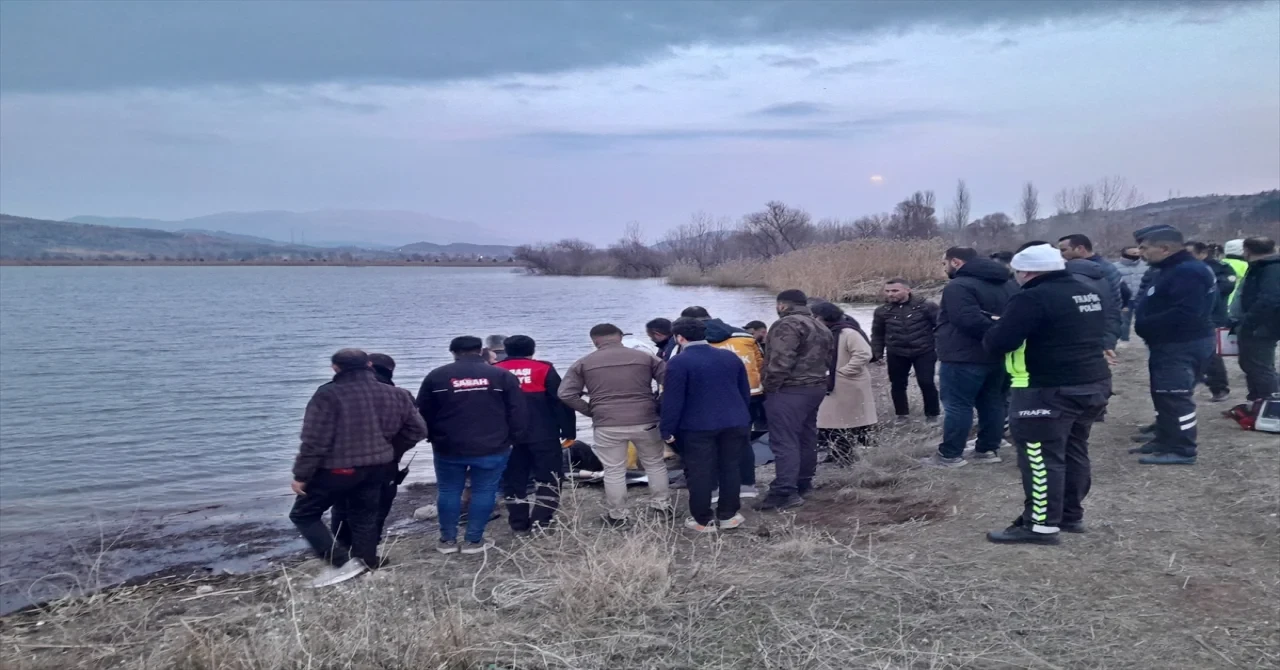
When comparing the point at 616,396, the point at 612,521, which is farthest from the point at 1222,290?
the point at 612,521

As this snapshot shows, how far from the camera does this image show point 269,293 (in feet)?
202

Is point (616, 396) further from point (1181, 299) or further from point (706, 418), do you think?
point (1181, 299)

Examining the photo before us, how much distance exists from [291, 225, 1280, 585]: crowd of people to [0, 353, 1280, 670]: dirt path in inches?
16.8

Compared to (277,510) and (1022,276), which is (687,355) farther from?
(277,510)

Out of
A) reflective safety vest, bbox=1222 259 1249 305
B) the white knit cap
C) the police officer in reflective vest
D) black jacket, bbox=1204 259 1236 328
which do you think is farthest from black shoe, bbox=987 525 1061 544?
reflective safety vest, bbox=1222 259 1249 305

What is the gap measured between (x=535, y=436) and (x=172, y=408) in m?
12.5

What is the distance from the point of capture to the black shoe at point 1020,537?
225 inches

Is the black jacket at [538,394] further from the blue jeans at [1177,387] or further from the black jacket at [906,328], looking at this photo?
the blue jeans at [1177,387]

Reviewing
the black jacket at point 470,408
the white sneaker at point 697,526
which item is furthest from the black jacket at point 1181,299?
the black jacket at point 470,408

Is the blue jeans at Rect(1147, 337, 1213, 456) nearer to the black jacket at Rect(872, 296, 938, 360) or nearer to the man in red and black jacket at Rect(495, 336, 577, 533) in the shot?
the black jacket at Rect(872, 296, 938, 360)

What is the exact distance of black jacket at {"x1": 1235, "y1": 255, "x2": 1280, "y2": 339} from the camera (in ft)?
25.8

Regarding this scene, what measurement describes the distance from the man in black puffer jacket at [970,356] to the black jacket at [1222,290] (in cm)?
276

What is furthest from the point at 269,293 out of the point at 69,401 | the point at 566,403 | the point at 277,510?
the point at 566,403

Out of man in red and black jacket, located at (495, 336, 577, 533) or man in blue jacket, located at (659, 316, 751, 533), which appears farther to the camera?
man in red and black jacket, located at (495, 336, 577, 533)
